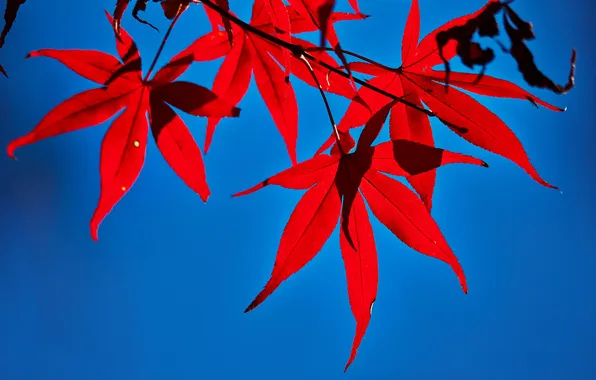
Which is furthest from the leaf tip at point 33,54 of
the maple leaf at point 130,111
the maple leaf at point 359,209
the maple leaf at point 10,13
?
the maple leaf at point 359,209

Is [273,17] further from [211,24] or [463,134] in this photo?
[463,134]

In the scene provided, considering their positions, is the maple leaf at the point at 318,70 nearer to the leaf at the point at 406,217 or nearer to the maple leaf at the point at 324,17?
the maple leaf at the point at 324,17

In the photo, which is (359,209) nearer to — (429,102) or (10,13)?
(429,102)

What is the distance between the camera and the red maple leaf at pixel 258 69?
2.15 feet

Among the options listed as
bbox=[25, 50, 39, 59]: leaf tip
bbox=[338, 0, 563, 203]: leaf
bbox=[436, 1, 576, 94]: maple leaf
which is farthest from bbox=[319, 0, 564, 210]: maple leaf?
bbox=[25, 50, 39, 59]: leaf tip

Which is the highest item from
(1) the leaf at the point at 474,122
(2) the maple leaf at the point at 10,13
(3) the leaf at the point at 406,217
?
(1) the leaf at the point at 474,122

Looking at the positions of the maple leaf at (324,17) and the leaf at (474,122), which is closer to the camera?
the maple leaf at (324,17)

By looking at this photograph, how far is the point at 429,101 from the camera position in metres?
0.71

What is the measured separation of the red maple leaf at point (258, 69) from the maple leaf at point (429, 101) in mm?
55

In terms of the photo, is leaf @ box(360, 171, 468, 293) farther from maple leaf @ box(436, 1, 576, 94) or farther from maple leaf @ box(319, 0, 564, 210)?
maple leaf @ box(436, 1, 576, 94)

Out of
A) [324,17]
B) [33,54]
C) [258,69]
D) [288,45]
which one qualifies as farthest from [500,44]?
[33,54]

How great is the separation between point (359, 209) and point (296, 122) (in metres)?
0.15

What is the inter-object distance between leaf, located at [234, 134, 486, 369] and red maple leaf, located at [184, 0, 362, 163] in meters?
0.06

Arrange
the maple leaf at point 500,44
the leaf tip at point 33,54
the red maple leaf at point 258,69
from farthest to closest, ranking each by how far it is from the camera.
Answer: the red maple leaf at point 258,69 → the leaf tip at point 33,54 → the maple leaf at point 500,44
